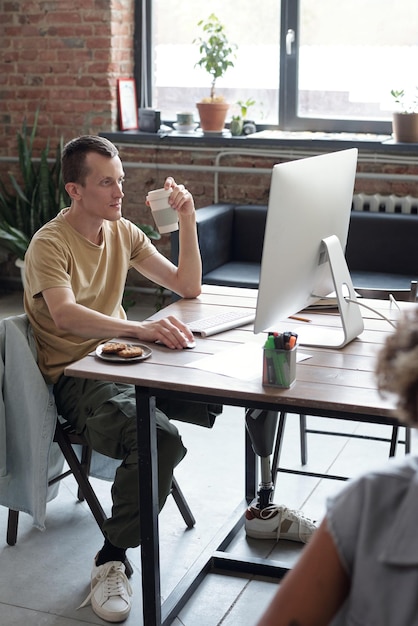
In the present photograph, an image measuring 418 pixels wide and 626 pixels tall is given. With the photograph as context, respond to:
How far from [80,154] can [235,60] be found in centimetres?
310

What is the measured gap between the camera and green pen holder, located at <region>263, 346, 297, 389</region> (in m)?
→ 2.07

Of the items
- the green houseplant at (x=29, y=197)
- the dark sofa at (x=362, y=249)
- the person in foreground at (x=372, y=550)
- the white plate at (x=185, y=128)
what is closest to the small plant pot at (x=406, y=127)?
the dark sofa at (x=362, y=249)

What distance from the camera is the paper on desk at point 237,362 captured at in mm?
2176

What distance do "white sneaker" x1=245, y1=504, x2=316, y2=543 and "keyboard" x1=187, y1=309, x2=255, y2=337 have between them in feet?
2.10

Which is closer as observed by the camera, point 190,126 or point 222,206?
point 222,206

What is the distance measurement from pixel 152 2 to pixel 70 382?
382 centimetres

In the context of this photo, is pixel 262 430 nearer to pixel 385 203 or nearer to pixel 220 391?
pixel 220 391

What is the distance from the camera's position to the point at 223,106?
18.1ft

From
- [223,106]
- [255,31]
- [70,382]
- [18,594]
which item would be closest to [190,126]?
[223,106]

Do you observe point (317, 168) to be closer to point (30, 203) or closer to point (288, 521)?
point (288, 521)

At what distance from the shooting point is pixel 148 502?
225 centimetres

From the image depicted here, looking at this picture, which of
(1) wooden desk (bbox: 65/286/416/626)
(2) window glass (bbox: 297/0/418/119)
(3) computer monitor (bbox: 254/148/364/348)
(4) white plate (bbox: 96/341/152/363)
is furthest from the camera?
(2) window glass (bbox: 297/0/418/119)

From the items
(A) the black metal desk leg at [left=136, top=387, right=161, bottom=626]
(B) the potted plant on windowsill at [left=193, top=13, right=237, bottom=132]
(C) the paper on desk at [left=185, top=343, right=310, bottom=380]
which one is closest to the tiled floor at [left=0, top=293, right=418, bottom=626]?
(A) the black metal desk leg at [left=136, top=387, right=161, bottom=626]

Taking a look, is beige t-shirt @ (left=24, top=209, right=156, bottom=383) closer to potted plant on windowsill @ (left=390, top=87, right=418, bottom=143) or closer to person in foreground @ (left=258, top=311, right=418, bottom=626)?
person in foreground @ (left=258, top=311, right=418, bottom=626)
